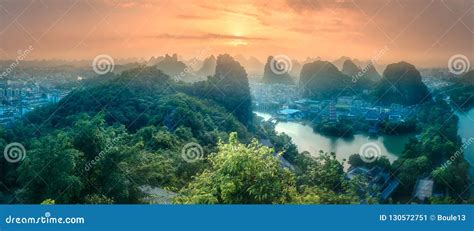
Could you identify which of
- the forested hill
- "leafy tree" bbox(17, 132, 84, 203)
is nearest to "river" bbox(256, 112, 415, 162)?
the forested hill

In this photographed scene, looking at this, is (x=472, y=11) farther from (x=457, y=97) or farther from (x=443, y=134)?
(x=443, y=134)

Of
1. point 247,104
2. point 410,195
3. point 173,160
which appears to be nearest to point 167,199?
point 173,160
